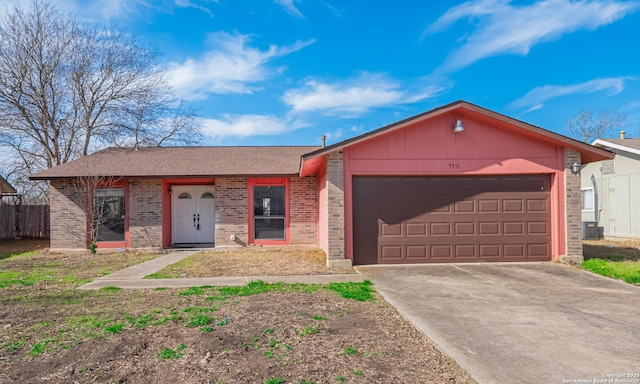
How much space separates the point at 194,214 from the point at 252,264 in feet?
18.2

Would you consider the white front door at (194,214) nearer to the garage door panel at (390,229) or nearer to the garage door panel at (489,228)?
the garage door panel at (390,229)

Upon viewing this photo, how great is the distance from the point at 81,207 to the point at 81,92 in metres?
12.2

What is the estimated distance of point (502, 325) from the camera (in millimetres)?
4703

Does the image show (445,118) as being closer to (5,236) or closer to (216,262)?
(216,262)

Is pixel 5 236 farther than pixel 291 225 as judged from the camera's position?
Yes

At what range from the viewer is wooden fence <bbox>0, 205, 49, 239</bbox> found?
16.7m

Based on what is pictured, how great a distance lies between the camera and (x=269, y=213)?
43.2ft

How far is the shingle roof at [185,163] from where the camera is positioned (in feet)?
41.9

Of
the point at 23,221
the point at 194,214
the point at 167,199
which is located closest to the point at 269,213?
the point at 194,214

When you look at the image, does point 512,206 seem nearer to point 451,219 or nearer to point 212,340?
point 451,219

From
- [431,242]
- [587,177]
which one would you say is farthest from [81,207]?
[587,177]

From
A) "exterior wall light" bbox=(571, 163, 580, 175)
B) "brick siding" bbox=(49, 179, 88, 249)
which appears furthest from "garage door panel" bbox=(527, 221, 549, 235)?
"brick siding" bbox=(49, 179, 88, 249)

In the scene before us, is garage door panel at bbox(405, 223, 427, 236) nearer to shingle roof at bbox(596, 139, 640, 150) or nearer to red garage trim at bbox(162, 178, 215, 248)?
red garage trim at bbox(162, 178, 215, 248)

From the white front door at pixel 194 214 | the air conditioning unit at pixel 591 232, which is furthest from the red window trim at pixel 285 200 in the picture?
the air conditioning unit at pixel 591 232
